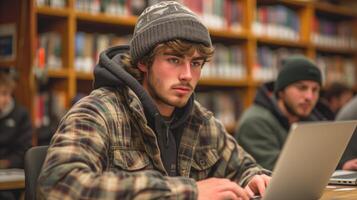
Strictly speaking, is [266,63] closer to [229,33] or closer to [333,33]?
[229,33]

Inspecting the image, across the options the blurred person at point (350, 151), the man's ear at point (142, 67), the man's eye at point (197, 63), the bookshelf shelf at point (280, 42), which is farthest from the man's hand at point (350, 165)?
the bookshelf shelf at point (280, 42)

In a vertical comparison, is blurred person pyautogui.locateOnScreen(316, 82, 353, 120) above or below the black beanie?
below

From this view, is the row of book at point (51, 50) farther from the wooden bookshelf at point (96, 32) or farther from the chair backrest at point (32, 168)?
the chair backrest at point (32, 168)

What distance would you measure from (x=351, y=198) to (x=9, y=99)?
2.77 m

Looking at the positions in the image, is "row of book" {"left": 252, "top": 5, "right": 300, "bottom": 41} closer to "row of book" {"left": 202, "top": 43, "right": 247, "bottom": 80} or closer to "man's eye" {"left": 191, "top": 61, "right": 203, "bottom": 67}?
"row of book" {"left": 202, "top": 43, "right": 247, "bottom": 80}

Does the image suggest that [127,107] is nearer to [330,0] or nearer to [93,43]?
[93,43]

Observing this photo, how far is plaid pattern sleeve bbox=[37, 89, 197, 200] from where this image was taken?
1321 mm

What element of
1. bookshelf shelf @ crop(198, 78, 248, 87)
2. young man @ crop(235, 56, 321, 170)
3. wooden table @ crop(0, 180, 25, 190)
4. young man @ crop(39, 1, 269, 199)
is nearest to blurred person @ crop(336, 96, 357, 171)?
young man @ crop(235, 56, 321, 170)

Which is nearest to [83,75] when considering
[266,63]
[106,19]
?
[106,19]

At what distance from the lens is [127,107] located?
1.71 metres

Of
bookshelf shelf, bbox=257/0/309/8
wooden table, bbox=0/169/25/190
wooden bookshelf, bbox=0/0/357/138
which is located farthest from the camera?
bookshelf shelf, bbox=257/0/309/8

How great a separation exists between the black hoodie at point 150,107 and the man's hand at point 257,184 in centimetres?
24


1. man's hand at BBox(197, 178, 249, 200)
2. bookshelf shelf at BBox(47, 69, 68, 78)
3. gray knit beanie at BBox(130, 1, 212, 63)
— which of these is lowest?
bookshelf shelf at BBox(47, 69, 68, 78)

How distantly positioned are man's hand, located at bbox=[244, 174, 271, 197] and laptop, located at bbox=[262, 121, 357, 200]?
23 cm
